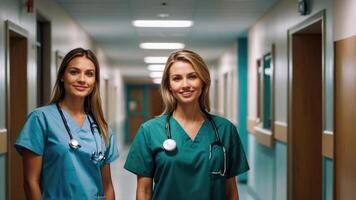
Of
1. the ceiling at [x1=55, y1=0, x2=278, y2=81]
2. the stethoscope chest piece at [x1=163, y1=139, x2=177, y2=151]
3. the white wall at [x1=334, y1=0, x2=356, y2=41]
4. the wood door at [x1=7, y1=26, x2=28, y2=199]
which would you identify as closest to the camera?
the stethoscope chest piece at [x1=163, y1=139, x2=177, y2=151]

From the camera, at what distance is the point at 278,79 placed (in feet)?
18.4

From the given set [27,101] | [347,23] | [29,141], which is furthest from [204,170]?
[27,101]

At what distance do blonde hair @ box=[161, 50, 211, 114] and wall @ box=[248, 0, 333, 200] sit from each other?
77.9 inches

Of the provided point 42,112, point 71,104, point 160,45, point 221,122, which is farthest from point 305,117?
point 160,45

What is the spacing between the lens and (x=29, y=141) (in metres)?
2.06

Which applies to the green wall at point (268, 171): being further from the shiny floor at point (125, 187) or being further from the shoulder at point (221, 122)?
the shoulder at point (221, 122)

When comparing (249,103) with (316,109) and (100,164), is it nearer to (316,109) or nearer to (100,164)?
(316,109)

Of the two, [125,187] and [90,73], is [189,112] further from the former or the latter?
[125,187]

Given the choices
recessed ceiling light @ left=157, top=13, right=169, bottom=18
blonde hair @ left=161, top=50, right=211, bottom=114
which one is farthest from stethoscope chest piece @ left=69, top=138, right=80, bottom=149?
recessed ceiling light @ left=157, top=13, right=169, bottom=18

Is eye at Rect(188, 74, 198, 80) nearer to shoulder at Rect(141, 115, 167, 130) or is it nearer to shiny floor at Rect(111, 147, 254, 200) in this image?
shoulder at Rect(141, 115, 167, 130)

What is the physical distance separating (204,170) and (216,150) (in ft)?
0.30

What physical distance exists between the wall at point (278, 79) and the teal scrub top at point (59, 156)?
2169 mm

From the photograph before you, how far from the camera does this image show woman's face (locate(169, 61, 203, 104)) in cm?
195

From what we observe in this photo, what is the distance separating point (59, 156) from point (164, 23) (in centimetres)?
507
